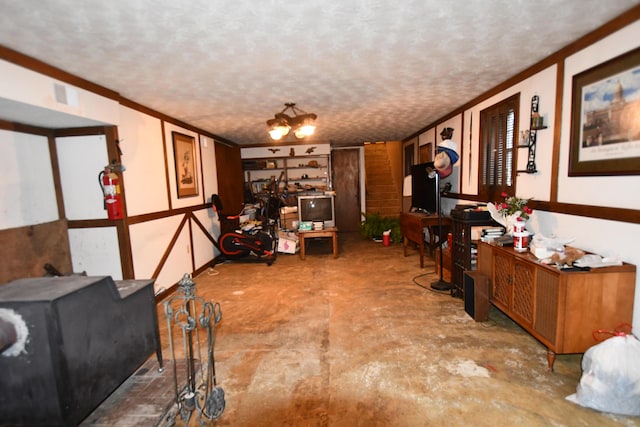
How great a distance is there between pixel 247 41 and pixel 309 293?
287cm

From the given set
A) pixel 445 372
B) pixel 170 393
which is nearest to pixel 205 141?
pixel 170 393

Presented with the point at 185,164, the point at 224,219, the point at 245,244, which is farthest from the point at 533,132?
the point at 224,219

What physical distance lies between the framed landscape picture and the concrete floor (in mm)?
1518

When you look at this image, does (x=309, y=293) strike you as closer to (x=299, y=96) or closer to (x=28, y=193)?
(x=299, y=96)

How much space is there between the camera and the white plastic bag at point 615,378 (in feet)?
5.47

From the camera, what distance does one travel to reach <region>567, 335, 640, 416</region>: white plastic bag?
1.67 meters

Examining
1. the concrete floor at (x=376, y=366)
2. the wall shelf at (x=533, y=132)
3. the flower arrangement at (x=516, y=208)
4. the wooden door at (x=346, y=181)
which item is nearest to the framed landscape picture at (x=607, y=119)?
the wall shelf at (x=533, y=132)

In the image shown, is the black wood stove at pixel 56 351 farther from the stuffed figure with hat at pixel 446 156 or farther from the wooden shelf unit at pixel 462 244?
the stuffed figure with hat at pixel 446 156

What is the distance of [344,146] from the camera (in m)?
7.79

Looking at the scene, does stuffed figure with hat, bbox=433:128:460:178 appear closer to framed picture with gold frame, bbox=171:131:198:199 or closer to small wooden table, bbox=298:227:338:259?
small wooden table, bbox=298:227:338:259

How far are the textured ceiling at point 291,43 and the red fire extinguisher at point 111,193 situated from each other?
0.89m

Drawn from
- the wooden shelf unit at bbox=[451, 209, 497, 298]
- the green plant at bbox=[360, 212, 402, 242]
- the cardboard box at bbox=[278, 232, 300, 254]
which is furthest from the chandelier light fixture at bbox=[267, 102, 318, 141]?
the green plant at bbox=[360, 212, 402, 242]

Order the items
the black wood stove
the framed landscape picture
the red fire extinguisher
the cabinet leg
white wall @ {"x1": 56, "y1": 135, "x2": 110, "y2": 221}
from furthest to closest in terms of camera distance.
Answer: white wall @ {"x1": 56, "y1": 135, "x2": 110, "y2": 221} < the red fire extinguisher < the cabinet leg < the framed landscape picture < the black wood stove

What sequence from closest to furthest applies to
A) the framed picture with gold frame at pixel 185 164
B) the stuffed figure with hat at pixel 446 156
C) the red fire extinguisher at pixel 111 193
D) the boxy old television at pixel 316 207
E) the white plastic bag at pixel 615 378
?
the white plastic bag at pixel 615 378 < the red fire extinguisher at pixel 111 193 < the stuffed figure with hat at pixel 446 156 < the framed picture with gold frame at pixel 185 164 < the boxy old television at pixel 316 207
